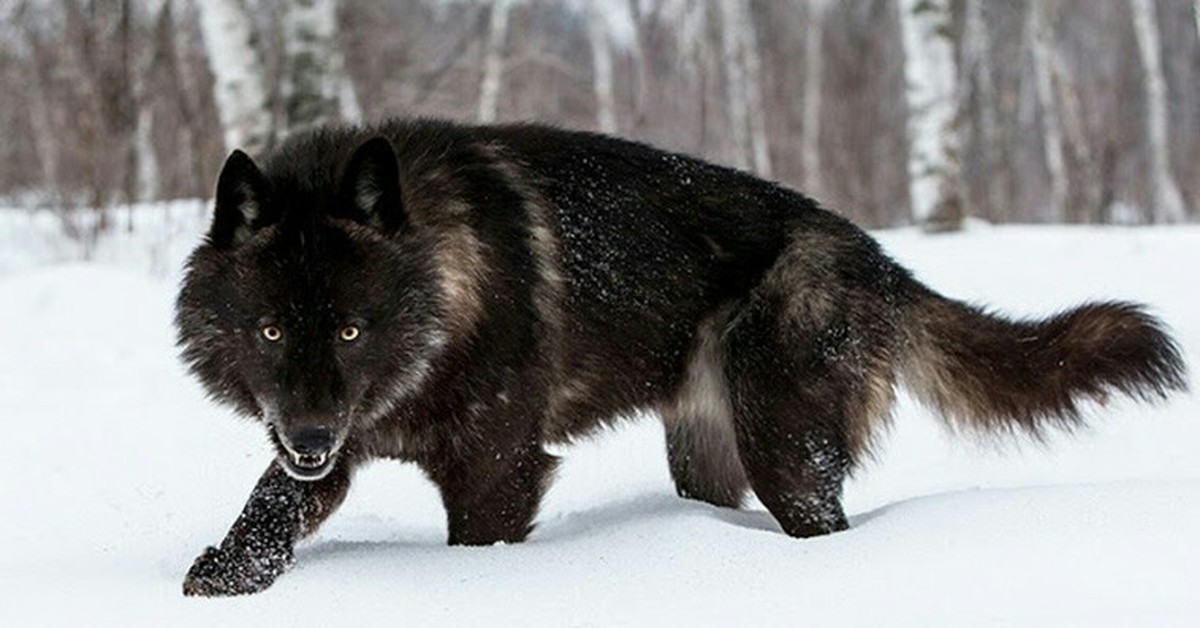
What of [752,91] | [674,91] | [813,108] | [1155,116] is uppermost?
[1155,116]

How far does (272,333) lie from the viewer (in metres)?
3.77

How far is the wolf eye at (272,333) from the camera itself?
148 inches

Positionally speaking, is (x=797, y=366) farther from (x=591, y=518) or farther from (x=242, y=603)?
(x=242, y=603)

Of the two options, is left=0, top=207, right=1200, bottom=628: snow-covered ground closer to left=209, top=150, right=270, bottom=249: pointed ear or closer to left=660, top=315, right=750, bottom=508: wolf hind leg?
left=660, top=315, right=750, bottom=508: wolf hind leg

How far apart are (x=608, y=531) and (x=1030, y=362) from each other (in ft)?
4.77

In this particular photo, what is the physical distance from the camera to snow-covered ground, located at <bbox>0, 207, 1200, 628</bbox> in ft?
10.3

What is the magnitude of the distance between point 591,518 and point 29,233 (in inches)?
357

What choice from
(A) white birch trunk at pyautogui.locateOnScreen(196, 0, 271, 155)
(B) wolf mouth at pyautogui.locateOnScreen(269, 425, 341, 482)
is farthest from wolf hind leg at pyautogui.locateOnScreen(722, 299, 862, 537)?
(A) white birch trunk at pyautogui.locateOnScreen(196, 0, 271, 155)

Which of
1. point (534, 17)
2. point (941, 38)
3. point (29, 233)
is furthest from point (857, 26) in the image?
point (29, 233)

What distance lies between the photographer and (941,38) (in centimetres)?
1277

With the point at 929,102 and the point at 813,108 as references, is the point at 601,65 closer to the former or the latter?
the point at 813,108

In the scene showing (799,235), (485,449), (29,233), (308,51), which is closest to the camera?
(485,449)

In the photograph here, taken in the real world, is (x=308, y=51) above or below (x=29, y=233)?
above

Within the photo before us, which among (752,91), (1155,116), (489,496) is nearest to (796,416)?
(489,496)
